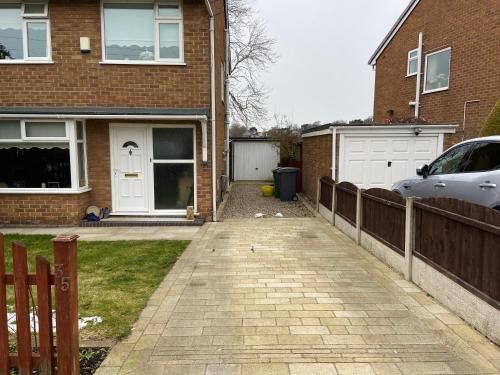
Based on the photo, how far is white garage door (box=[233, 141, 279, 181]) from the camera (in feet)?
72.9

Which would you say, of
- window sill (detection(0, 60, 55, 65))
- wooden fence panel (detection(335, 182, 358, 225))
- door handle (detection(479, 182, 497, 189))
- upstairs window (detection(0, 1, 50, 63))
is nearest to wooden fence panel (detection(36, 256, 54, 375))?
door handle (detection(479, 182, 497, 189))

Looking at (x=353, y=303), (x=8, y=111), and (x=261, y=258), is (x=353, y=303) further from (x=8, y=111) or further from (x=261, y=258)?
(x=8, y=111)

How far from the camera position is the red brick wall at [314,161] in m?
11.2

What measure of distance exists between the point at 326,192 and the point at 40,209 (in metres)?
7.28

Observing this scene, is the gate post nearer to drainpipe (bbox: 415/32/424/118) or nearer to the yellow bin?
the yellow bin

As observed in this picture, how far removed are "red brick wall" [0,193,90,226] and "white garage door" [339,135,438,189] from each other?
6.98m

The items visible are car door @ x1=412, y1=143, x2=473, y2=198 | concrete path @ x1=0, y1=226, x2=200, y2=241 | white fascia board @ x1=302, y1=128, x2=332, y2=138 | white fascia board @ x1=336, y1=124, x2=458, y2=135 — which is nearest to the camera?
car door @ x1=412, y1=143, x2=473, y2=198

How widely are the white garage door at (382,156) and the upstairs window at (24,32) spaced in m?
8.08

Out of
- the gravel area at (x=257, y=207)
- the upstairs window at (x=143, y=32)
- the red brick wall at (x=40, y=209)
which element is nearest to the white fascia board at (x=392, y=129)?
the gravel area at (x=257, y=207)

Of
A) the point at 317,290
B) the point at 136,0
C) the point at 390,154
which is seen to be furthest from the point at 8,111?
the point at 390,154

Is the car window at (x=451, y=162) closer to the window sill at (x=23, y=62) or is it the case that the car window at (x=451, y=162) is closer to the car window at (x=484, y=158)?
the car window at (x=484, y=158)

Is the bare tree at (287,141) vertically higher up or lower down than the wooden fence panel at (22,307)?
higher up

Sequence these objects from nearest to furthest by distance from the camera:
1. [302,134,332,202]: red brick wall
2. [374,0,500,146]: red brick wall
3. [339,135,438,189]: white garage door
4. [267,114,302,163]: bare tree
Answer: [339,135,438,189]: white garage door, [302,134,332,202]: red brick wall, [374,0,500,146]: red brick wall, [267,114,302,163]: bare tree

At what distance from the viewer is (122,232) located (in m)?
8.88
